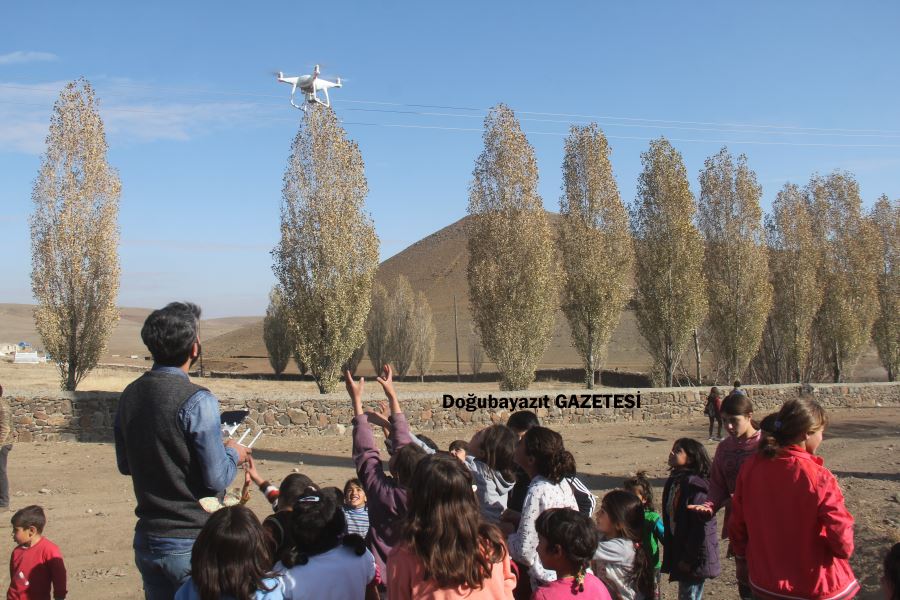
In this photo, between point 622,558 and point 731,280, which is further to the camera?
point 731,280

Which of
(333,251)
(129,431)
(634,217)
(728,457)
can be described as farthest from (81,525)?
(634,217)

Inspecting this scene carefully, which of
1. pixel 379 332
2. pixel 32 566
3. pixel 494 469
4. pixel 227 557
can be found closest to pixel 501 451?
pixel 494 469

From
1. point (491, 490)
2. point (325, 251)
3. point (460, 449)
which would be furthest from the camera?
point (325, 251)

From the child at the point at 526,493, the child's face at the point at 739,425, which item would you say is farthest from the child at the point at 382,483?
the child's face at the point at 739,425

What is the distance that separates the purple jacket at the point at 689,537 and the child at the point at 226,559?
261 cm

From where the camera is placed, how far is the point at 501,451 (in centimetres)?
405

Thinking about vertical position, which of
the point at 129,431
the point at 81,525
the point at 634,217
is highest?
the point at 634,217

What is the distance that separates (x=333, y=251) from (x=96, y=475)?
9.74m

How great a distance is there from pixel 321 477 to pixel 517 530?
8340 mm

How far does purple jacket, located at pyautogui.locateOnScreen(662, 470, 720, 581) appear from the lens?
162 inches

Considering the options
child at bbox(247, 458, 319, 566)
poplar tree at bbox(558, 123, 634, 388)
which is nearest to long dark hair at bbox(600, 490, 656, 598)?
child at bbox(247, 458, 319, 566)

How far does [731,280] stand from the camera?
2852 centimetres

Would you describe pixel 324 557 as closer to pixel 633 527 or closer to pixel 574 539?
pixel 574 539

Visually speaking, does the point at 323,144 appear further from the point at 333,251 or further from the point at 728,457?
the point at 728,457
